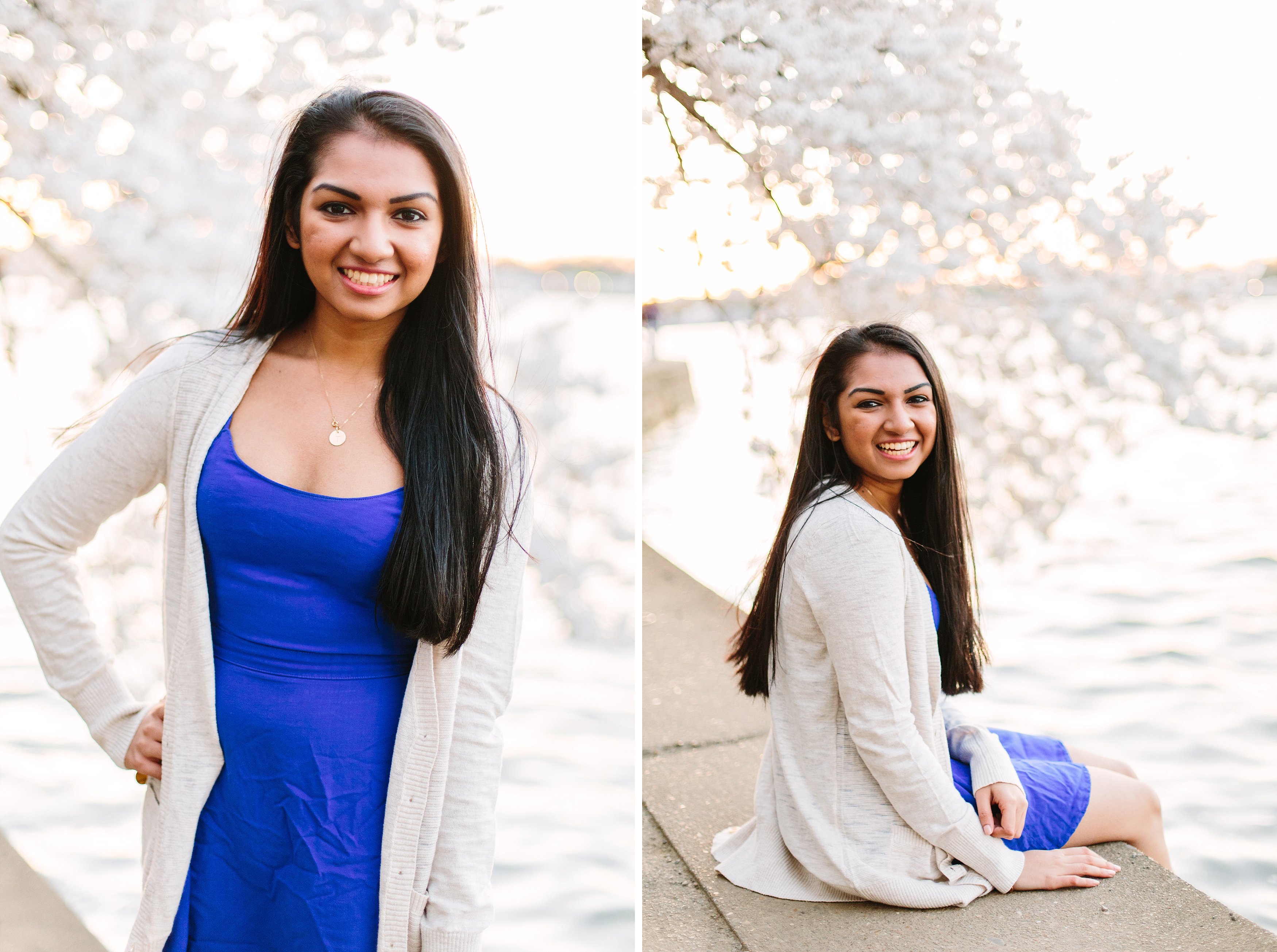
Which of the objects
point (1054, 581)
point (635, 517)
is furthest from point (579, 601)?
point (1054, 581)

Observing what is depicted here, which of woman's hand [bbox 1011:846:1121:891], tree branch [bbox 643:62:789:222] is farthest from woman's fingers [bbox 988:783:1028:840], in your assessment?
tree branch [bbox 643:62:789:222]

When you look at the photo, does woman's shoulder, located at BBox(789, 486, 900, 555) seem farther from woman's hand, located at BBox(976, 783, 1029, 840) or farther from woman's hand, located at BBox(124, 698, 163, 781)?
woman's hand, located at BBox(124, 698, 163, 781)

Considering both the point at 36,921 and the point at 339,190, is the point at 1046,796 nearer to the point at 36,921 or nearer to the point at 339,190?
the point at 339,190

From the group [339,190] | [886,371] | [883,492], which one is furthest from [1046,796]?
[339,190]

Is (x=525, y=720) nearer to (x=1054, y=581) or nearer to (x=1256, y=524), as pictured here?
(x=1054, y=581)

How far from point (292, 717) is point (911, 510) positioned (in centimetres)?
151

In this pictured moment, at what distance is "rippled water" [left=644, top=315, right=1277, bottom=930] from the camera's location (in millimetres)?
4082

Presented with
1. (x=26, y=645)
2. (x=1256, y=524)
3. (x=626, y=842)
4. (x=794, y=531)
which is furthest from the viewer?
(x=1256, y=524)

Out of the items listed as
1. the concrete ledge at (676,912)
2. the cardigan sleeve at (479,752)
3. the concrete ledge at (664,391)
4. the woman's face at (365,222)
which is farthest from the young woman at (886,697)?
the concrete ledge at (664,391)

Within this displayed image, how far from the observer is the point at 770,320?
11.3 feet

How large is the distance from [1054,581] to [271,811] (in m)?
7.06

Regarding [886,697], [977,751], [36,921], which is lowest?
[36,921]

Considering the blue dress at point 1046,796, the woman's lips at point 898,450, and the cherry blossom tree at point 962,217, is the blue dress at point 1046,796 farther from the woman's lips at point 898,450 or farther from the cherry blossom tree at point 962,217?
the cherry blossom tree at point 962,217

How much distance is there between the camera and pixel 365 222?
142 cm
